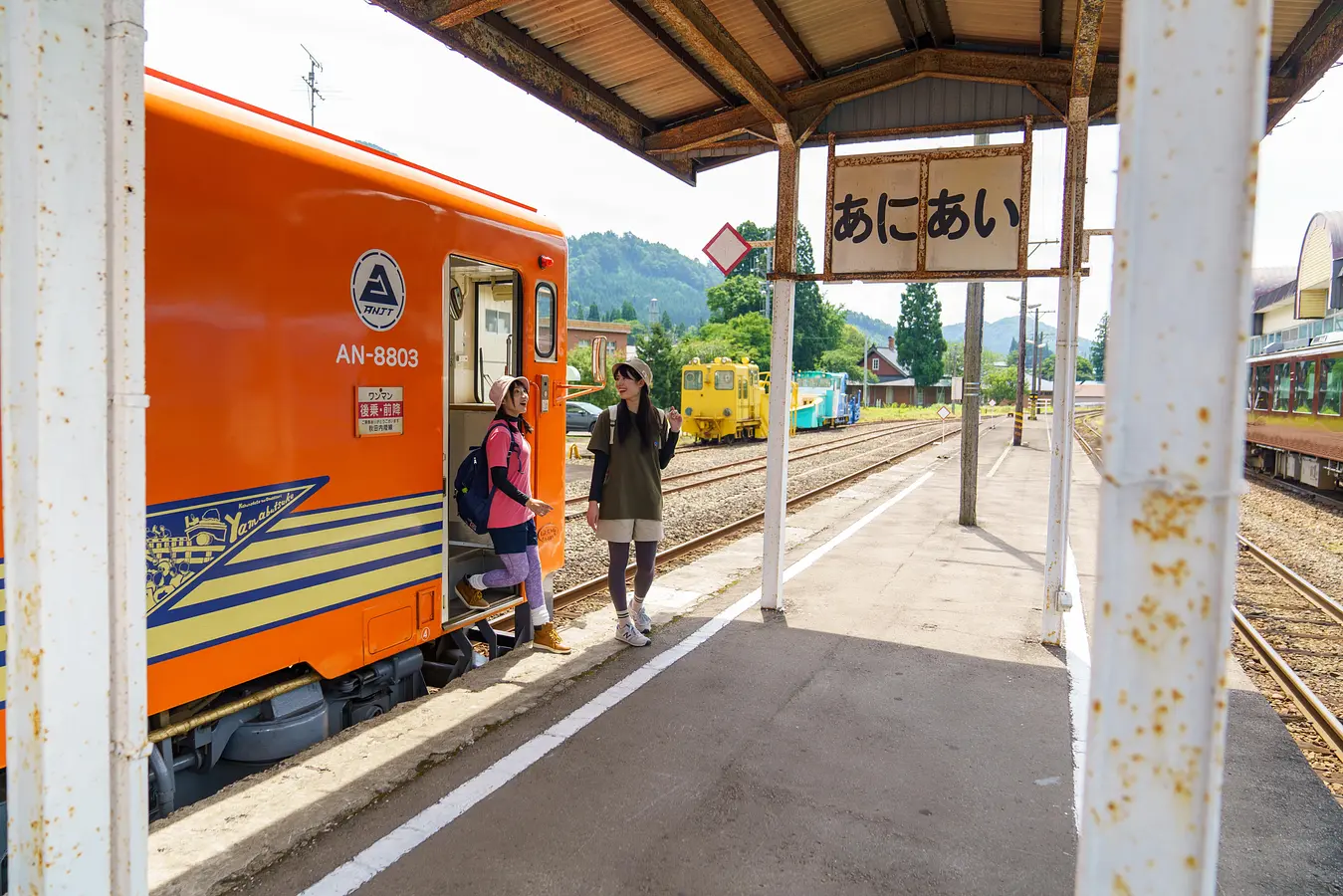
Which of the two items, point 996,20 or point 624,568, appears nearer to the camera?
point 996,20

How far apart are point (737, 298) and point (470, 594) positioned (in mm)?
82139

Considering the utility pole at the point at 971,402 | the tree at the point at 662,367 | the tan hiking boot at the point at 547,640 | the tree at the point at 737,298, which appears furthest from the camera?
the tree at the point at 737,298

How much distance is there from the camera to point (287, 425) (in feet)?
12.8

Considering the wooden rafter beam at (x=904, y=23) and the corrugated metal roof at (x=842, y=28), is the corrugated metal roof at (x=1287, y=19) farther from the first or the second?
the corrugated metal roof at (x=842, y=28)

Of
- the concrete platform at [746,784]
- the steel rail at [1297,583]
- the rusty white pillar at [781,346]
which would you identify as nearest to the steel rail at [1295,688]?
the concrete platform at [746,784]

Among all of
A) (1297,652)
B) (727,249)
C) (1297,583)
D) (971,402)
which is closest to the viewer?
(1297,652)

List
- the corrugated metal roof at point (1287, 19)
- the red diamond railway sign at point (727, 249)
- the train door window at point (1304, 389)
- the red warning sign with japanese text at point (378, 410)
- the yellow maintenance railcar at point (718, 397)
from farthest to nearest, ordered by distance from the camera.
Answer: the yellow maintenance railcar at point (718, 397) → the train door window at point (1304, 389) → the red diamond railway sign at point (727, 249) → the corrugated metal roof at point (1287, 19) → the red warning sign with japanese text at point (378, 410)

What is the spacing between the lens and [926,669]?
228 inches

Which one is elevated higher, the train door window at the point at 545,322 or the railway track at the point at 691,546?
the train door window at the point at 545,322

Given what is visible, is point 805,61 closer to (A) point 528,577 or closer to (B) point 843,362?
(A) point 528,577

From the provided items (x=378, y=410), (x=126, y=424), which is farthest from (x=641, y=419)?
(x=126, y=424)

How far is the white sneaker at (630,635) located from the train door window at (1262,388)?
20.8 m

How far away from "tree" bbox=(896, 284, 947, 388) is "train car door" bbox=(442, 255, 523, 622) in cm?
9028

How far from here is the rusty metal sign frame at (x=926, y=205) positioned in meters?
6.26
